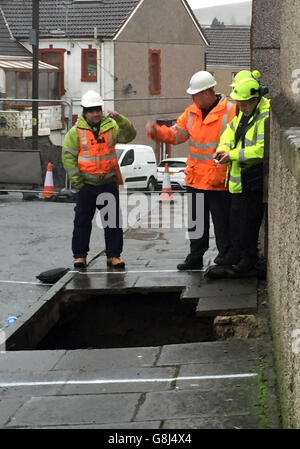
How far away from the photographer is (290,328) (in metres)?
5.00

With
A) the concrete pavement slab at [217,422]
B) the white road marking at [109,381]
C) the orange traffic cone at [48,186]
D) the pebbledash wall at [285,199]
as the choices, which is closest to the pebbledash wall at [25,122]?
the orange traffic cone at [48,186]

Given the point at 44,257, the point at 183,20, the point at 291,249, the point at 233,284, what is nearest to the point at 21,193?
the point at 44,257

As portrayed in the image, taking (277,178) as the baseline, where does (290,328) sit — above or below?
below

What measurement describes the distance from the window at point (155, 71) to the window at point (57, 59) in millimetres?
4497

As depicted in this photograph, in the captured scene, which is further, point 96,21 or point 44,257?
point 96,21

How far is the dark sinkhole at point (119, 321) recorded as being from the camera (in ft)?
28.5

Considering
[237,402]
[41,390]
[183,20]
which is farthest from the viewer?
[183,20]

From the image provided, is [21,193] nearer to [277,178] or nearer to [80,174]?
[80,174]

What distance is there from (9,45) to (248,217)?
37.0 meters

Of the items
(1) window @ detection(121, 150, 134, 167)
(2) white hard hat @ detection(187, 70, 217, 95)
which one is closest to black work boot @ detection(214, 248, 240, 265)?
(2) white hard hat @ detection(187, 70, 217, 95)

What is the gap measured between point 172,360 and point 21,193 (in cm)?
1414

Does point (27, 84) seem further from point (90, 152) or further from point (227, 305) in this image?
point (227, 305)

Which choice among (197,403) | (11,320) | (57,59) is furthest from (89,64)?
(197,403)

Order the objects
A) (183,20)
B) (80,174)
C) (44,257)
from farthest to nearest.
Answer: (183,20)
(44,257)
(80,174)
